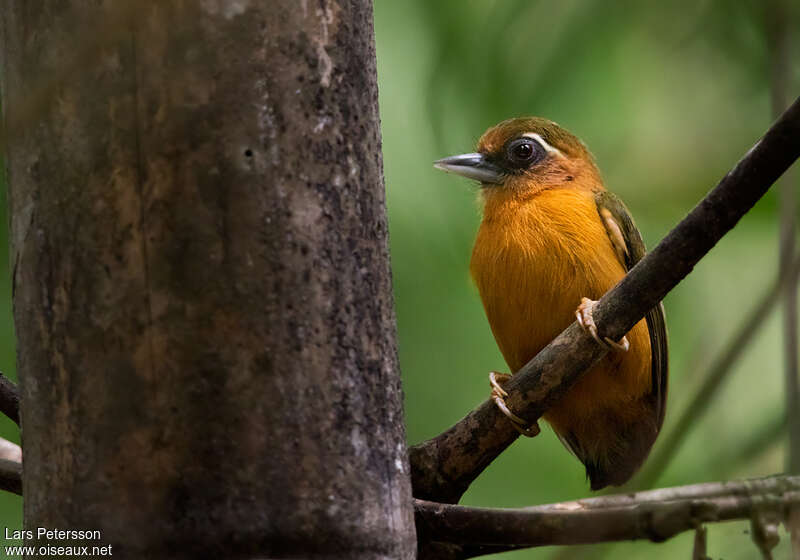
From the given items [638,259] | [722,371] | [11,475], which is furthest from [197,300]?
[638,259]

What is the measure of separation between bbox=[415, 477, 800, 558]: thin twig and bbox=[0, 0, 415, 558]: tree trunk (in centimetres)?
21

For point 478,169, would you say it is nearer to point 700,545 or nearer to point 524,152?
point 524,152

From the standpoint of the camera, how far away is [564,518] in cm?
174

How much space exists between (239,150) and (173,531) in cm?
73

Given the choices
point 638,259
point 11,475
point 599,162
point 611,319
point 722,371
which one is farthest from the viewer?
point 638,259

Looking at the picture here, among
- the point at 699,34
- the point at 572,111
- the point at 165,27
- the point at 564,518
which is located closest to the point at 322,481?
the point at 564,518

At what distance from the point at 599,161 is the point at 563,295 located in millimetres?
957

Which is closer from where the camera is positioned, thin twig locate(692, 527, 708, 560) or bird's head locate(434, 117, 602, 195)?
thin twig locate(692, 527, 708, 560)

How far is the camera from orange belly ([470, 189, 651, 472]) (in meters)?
4.07

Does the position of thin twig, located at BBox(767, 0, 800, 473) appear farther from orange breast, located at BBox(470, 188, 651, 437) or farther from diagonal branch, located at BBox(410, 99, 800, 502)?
orange breast, located at BBox(470, 188, 651, 437)

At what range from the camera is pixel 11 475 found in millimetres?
2385

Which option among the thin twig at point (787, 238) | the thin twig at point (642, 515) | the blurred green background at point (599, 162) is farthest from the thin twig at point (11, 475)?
the thin twig at point (787, 238)

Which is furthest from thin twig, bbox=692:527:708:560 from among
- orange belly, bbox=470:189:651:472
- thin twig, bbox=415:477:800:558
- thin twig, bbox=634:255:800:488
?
orange belly, bbox=470:189:651:472

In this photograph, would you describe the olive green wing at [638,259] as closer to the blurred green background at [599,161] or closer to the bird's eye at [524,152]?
the blurred green background at [599,161]
